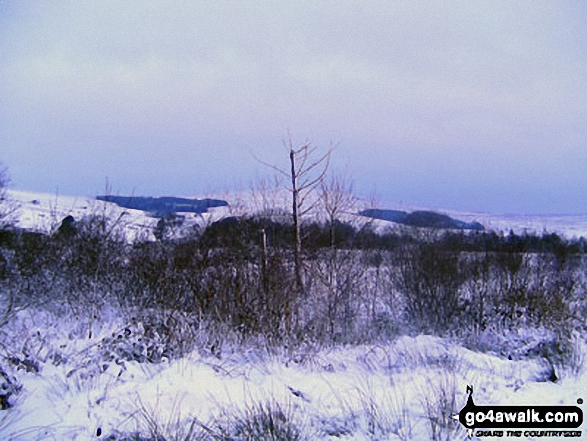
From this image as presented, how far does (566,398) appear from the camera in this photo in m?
4.10

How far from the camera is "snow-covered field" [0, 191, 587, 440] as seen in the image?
3355mm

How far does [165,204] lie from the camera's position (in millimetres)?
18453

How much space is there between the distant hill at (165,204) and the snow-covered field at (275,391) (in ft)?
21.6

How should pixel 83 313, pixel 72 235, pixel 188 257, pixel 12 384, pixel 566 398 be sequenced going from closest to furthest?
1. pixel 12 384
2. pixel 566 398
3. pixel 83 313
4. pixel 188 257
5. pixel 72 235

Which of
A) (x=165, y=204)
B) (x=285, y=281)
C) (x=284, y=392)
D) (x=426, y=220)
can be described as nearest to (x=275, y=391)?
(x=284, y=392)

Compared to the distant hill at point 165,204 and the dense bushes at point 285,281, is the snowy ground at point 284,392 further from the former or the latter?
the distant hill at point 165,204

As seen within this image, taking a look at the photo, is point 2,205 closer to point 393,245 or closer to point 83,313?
point 83,313

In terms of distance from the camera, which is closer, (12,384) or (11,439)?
(11,439)

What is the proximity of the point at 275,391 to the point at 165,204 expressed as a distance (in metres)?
15.7

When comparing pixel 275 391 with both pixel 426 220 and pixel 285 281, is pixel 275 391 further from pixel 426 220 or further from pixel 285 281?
pixel 426 220

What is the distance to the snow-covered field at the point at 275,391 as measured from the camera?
3.36m

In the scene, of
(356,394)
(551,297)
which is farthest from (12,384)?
(551,297)

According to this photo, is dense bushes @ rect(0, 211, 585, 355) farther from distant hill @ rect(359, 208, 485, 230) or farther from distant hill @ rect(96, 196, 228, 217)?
distant hill @ rect(359, 208, 485, 230)

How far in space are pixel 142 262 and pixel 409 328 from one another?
7258 millimetres
